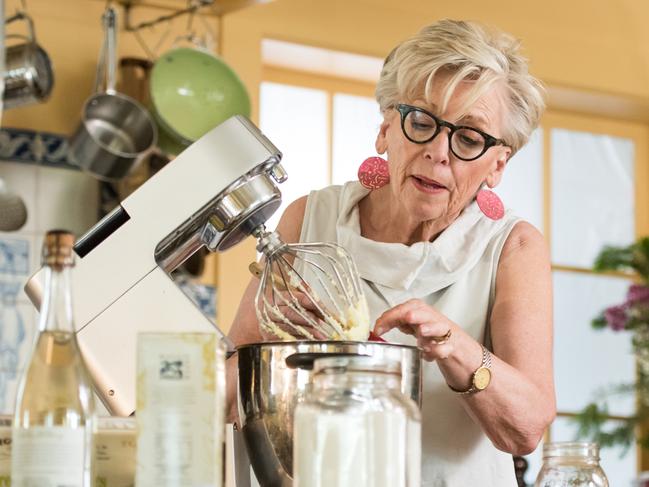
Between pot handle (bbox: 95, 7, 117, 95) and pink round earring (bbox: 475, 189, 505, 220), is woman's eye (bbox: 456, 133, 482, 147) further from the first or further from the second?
pot handle (bbox: 95, 7, 117, 95)

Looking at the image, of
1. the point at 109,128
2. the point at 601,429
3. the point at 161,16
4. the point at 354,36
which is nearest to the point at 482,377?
the point at 109,128

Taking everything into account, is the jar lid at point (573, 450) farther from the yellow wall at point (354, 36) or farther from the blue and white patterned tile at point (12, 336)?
the yellow wall at point (354, 36)

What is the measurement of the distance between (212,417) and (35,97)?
2.48 metres

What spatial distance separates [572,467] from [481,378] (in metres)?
0.15

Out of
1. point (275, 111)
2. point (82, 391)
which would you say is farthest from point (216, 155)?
point (275, 111)

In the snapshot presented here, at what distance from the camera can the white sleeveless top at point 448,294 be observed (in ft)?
5.38

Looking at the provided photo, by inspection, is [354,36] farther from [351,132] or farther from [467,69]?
[467,69]

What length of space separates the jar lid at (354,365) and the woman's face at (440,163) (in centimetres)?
75

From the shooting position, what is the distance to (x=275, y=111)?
4.21 m

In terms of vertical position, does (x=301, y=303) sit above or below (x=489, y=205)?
below

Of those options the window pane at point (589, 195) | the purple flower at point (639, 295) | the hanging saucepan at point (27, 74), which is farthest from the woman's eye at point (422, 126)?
the window pane at point (589, 195)

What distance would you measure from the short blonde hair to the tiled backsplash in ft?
6.39

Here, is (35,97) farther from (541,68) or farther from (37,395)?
(37,395)

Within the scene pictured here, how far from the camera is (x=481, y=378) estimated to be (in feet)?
4.70
